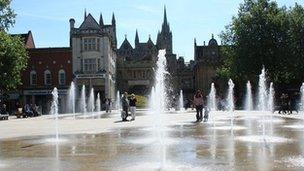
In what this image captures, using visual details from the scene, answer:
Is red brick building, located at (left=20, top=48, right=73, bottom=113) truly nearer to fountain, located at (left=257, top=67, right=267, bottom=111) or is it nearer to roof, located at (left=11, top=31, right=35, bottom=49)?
roof, located at (left=11, top=31, right=35, bottom=49)

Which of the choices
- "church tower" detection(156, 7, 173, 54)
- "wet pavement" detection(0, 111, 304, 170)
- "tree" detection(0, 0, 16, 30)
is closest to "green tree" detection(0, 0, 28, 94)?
"tree" detection(0, 0, 16, 30)

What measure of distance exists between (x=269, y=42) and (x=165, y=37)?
11888cm

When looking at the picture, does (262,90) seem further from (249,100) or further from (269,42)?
(249,100)

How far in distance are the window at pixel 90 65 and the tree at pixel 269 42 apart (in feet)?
67.3

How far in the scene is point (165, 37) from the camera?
181m

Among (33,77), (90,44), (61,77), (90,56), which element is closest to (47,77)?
(61,77)

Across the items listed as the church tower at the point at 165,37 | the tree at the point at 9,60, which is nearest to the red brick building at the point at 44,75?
the tree at the point at 9,60

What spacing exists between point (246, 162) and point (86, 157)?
374cm

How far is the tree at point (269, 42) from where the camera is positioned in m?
62.8

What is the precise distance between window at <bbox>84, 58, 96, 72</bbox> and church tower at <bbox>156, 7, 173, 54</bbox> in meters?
101

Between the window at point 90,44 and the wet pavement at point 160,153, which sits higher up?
the window at point 90,44

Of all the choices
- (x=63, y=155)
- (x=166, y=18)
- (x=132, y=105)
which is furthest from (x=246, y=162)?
(x=166, y=18)

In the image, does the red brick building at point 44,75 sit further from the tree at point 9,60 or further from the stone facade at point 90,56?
the tree at point 9,60

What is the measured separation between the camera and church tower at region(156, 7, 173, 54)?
177200mm
